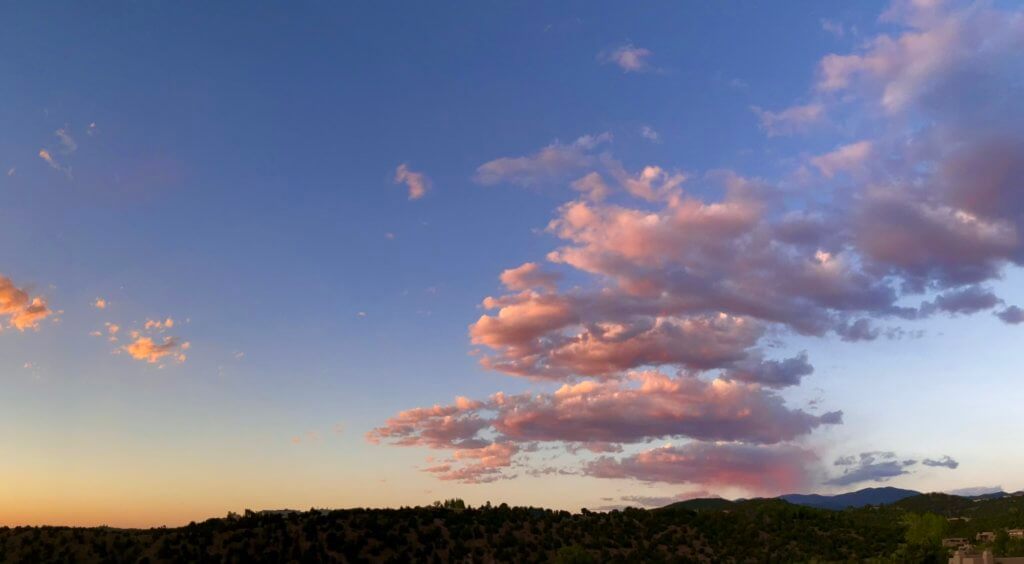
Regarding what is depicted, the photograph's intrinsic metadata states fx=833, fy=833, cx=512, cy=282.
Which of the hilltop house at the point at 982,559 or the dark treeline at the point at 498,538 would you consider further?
the dark treeline at the point at 498,538

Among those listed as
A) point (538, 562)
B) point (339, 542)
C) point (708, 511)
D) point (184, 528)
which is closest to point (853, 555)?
point (708, 511)

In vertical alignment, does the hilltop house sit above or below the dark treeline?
below

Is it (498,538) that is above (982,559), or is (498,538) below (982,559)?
above

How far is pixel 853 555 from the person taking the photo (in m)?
93.4

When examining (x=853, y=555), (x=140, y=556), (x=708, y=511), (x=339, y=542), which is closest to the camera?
(x=140, y=556)

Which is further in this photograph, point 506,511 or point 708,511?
point 708,511

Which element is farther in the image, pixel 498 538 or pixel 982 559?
pixel 498 538

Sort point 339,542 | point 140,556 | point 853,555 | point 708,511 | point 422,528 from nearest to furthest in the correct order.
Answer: point 140,556, point 339,542, point 422,528, point 853,555, point 708,511

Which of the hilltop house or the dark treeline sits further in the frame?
the dark treeline

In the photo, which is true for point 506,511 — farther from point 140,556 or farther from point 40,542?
point 40,542

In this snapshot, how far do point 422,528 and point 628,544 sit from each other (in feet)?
75.0

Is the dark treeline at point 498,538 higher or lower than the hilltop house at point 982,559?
higher

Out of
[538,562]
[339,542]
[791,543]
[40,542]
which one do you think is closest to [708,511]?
[791,543]

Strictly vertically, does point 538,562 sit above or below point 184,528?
below
